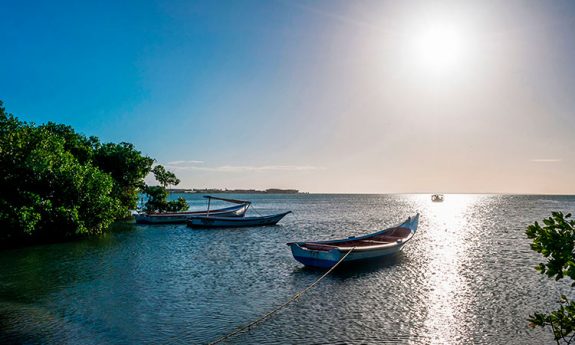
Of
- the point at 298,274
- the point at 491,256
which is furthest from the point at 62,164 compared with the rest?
the point at 491,256

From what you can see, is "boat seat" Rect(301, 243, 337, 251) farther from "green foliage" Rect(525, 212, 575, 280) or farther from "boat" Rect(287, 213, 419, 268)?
"green foliage" Rect(525, 212, 575, 280)

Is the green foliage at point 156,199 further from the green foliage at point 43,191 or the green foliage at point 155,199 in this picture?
the green foliage at point 43,191

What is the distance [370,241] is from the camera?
82.2ft

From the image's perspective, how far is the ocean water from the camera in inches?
464

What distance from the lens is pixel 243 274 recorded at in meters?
20.5

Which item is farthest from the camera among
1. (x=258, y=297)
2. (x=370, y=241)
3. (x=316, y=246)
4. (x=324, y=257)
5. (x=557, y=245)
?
(x=370, y=241)

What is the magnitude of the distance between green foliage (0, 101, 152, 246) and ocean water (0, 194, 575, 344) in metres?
2.51

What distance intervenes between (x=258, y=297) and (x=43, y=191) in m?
21.6

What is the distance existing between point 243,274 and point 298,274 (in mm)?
2921

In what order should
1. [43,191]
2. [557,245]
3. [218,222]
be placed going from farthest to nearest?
[218,222]
[43,191]
[557,245]

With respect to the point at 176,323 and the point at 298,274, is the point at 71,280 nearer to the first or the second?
the point at 176,323

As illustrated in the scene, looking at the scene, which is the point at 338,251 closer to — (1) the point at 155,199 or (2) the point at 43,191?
(2) the point at 43,191

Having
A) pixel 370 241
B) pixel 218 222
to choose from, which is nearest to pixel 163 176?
pixel 218 222

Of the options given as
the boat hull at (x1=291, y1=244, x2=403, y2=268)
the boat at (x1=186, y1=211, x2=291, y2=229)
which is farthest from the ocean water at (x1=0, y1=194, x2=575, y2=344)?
the boat at (x1=186, y1=211, x2=291, y2=229)
